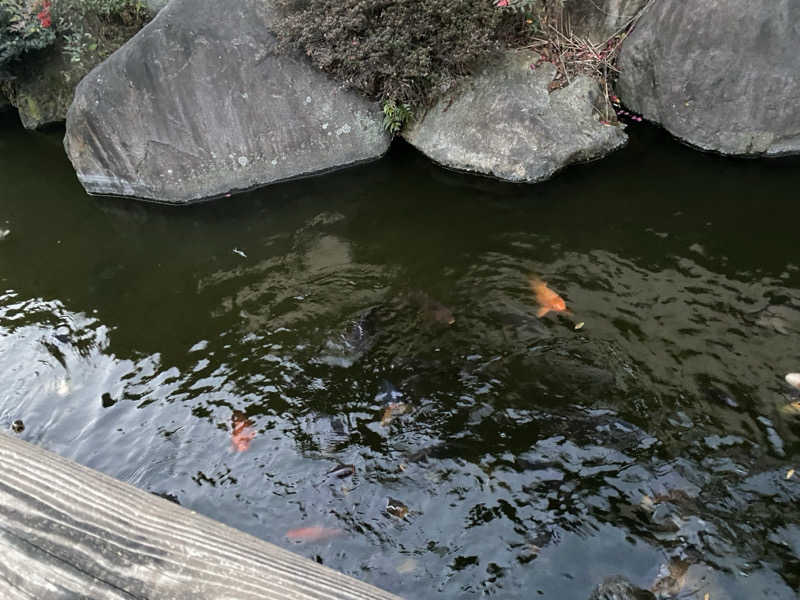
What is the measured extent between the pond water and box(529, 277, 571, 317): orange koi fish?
4.2 inches

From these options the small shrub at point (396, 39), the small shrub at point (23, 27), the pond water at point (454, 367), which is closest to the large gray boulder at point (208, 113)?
the small shrub at point (396, 39)

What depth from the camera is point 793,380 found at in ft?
14.1

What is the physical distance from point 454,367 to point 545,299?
1.13 metres

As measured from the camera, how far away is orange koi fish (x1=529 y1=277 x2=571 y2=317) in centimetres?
527

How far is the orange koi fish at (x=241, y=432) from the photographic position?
439cm

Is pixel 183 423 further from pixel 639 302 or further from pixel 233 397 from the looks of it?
pixel 639 302

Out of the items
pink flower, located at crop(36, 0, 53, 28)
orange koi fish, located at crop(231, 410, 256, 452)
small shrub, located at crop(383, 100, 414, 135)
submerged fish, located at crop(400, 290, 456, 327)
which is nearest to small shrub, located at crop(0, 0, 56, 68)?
pink flower, located at crop(36, 0, 53, 28)

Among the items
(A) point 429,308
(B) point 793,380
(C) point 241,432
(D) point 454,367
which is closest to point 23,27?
(A) point 429,308

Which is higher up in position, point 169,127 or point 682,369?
point 169,127

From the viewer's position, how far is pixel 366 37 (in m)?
7.67

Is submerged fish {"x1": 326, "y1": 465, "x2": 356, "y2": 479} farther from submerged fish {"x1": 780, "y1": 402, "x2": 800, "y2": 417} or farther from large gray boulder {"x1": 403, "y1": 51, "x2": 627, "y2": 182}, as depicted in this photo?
large gray boulder {"x1": 403, "y1": 51, "x2": 627, "y2": 182}

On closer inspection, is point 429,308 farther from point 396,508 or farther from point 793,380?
point 793,380

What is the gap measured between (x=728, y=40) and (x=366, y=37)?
13.7 ft

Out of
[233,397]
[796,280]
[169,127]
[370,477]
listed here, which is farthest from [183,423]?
[796,280]
